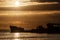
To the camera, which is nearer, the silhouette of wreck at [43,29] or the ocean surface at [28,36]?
the ocean surface at [28,36]

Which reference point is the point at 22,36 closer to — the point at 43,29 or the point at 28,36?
the point at 28,36

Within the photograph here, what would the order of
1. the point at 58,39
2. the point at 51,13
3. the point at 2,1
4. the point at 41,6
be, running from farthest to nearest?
the point at 2,1
the point at 41,6
the point at 51,13
the point at 58,39

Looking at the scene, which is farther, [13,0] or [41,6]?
[13,0]

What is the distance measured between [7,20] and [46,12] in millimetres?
463

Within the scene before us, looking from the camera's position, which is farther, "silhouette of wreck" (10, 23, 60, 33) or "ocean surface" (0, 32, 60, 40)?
"silhouette of wreck" (10, 23, 60, 33)

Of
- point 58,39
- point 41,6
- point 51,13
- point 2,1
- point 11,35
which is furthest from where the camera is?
point 2,1

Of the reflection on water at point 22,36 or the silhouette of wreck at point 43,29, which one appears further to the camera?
the silhouette of wreck at point 43,29

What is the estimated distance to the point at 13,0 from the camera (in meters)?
2.56

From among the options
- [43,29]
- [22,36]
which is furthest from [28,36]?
[43,29]

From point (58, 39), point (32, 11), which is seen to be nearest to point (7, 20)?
point (32, 11)

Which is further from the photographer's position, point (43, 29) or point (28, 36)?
point (43, 29)

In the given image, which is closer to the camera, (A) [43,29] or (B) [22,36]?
(B) [22,36]

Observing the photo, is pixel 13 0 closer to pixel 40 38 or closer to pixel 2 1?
pixel 2 1

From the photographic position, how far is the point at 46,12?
7.14 ft
